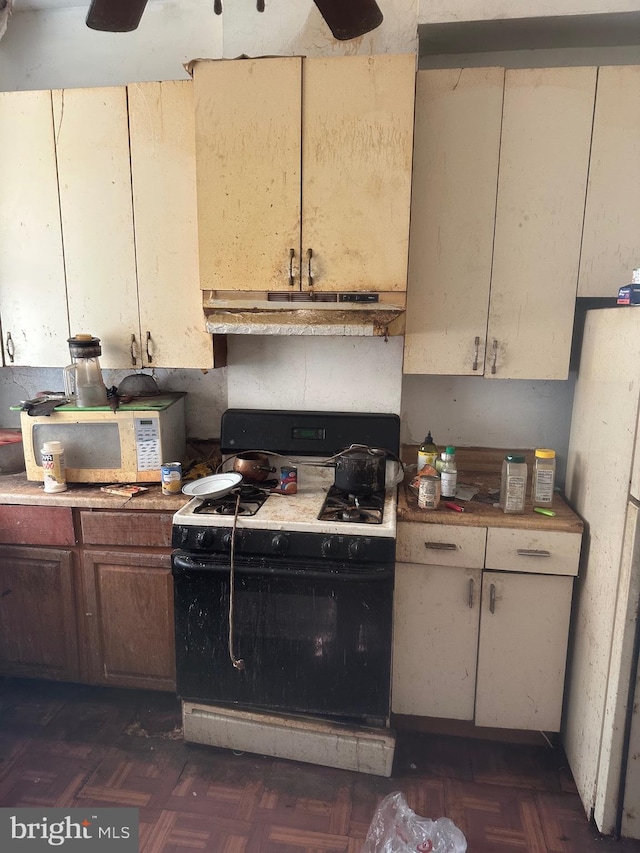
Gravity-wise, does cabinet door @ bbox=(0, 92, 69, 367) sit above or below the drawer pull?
above

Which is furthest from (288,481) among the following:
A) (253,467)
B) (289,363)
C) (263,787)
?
(263,787)

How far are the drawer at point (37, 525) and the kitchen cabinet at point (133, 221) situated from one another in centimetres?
66

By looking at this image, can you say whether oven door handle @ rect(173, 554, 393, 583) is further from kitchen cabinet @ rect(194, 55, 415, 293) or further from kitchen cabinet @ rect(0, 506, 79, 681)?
kitchen cabinet @ rect(194, 55, 415, 293)

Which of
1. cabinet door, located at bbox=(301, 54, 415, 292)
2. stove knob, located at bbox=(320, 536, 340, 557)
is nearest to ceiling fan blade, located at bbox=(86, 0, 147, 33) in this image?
cabinet door, located at bbox=(301, 54, 415, 292)

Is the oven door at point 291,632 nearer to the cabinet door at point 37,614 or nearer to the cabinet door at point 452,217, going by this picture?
the cabinet door at point 37,614

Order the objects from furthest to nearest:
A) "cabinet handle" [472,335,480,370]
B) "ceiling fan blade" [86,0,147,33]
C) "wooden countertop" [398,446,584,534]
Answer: "cabinet handle" [472,335,480,370]
"wooden countertop" [398,446,584,534]
"ceiling fan blade" [86,0,147,33]

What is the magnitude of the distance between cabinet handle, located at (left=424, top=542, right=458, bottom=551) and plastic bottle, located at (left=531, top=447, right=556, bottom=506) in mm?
382

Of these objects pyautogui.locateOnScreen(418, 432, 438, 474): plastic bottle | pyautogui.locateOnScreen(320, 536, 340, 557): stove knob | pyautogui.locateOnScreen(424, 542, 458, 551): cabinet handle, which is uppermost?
pyautogui.locateOnScreen(418, 432, 438, 474): plastic bottle

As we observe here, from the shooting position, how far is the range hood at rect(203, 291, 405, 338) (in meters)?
1.92

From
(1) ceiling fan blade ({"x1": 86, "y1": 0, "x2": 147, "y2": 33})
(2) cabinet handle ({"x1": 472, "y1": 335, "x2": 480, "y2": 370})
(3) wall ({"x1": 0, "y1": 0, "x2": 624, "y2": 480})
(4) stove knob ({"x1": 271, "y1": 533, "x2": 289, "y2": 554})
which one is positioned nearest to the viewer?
(1) ceiling fan blade ({"x1": 86, "y1": 0, "x2": 147, "y2": 33})

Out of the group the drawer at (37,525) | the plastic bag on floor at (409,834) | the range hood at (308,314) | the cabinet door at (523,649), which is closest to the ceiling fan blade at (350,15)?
the range hood at (308,314)

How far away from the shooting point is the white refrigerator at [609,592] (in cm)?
153

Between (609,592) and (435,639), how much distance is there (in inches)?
25.4

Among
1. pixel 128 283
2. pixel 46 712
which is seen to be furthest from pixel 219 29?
pixel 46 712
